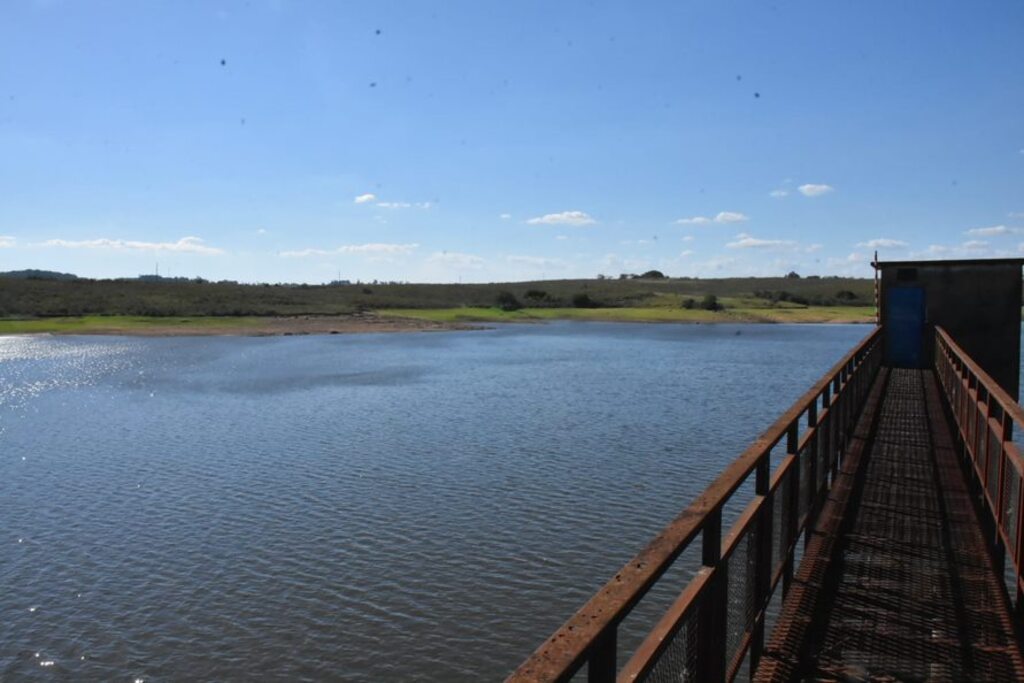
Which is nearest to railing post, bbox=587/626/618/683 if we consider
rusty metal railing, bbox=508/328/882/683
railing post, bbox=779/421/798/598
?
rusty metal railing, bbox=508/328/882/683

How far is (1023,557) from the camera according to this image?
5.76 m

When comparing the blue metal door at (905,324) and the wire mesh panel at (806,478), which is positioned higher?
the blue metal door at (905,324)

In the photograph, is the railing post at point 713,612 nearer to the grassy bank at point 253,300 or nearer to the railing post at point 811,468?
the railing post at point 811,468

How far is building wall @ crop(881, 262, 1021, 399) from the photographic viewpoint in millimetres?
20641

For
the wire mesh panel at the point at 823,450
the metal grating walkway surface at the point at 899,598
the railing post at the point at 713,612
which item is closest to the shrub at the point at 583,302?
the metal grating walkway surface at the point at 899,598

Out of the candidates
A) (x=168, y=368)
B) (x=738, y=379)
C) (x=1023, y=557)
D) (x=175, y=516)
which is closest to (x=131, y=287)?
(x=168, y=368)

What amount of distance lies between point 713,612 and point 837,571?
11.1ft

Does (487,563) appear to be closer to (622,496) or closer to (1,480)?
(622,496)

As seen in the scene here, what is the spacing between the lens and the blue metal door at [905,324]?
72.1ft

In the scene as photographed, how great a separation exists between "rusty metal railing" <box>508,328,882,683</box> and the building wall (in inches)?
621

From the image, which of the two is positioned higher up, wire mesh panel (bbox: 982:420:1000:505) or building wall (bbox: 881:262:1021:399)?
building wall (bbox: 881:262:1021:399)

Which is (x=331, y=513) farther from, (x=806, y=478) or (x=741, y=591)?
(x=741, y=591)

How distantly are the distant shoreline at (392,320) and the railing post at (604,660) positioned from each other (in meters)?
75.6

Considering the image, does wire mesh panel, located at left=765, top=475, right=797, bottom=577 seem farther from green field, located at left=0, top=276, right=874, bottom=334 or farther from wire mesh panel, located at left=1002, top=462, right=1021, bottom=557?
green field, located at left=0, top=276, right=874, bottom=334
